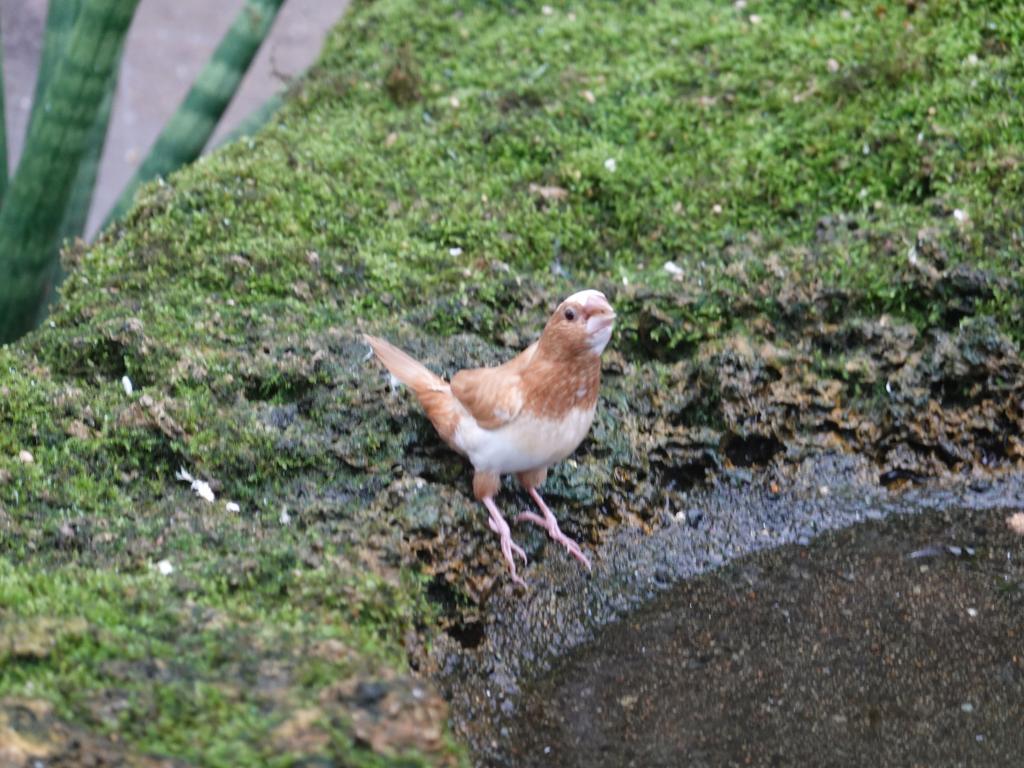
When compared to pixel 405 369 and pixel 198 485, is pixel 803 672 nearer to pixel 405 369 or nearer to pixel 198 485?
pixel 405 369

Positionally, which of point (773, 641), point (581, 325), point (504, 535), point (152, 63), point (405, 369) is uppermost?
point (581, 325)

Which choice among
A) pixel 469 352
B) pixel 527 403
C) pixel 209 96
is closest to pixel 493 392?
pixel 527 403

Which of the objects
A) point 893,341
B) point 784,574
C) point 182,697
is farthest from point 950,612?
point 182,697

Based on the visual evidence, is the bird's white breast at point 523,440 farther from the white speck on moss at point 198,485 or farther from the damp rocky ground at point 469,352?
the white speck on moss at point 198,485

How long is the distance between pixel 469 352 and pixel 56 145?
171 cm

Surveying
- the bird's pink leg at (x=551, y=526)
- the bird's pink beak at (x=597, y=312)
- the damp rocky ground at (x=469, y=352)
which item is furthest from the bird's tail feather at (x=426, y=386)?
the bird's pink beak at (x=597, y=312)

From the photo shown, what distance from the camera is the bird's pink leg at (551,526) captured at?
345 cm

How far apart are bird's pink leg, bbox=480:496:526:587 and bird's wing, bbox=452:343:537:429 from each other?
9.9 inches

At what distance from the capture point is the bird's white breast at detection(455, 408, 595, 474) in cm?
323

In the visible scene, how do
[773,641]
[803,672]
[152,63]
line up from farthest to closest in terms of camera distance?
[152,63] < [773,641] < [803,672]

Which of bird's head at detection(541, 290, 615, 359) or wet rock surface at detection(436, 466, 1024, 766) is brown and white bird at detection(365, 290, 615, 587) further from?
wet rock surface at detection(436, 466, 1024, 766)

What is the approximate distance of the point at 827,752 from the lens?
2789 millimetres

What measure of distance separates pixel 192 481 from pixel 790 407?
1.86 metres

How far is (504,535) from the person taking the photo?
334 centimetres
